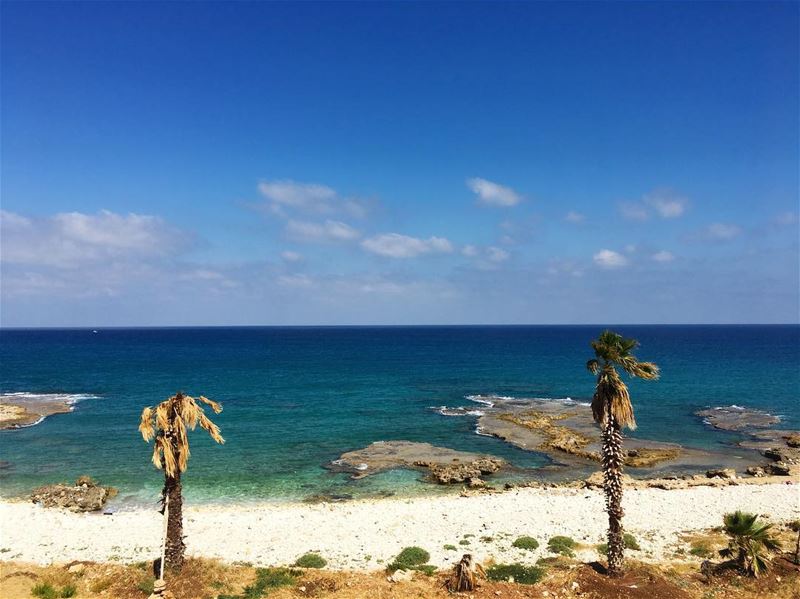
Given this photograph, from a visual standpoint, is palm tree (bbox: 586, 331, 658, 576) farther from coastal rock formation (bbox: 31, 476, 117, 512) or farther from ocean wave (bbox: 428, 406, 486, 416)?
ocean wave (bbox: 428, 406, 486, 416)

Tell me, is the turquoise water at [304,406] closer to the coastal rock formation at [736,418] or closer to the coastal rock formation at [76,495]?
the coastal rock formation at [76,495]

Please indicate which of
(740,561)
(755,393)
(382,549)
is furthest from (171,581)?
(755,393)

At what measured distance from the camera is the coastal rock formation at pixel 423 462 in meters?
47.3

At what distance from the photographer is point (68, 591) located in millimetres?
22859

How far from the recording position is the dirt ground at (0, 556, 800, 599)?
22359 millimetres

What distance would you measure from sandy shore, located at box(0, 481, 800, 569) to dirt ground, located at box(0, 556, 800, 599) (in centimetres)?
274

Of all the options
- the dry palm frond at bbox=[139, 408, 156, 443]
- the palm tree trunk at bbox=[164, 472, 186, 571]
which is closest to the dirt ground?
the palm tree trunk at bbox=[164, 472, 186, 571]

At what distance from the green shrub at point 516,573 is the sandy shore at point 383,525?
1806 millimetres

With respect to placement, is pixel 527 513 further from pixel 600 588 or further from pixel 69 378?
pixel 69 378

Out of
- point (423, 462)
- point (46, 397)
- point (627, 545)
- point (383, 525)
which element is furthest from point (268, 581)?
point (46, 397)

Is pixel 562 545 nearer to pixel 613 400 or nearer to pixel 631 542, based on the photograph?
pixel 631 542

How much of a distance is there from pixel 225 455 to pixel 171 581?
1231 inches

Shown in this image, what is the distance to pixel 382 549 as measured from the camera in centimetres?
2942

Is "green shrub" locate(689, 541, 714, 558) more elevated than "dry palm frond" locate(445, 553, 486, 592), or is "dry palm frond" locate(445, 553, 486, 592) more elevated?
"dry palm frond" locate(445, 553, 486, 592)
